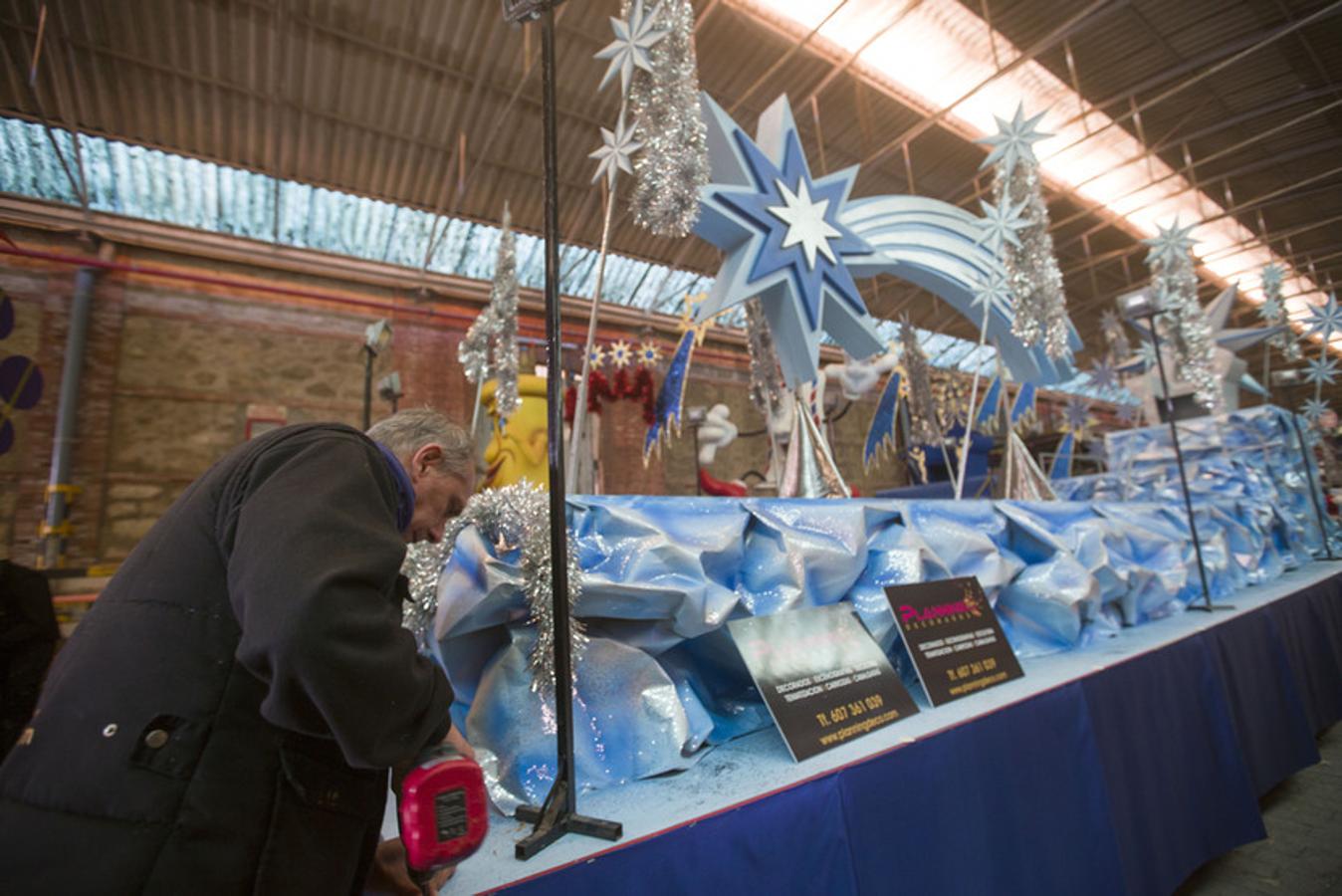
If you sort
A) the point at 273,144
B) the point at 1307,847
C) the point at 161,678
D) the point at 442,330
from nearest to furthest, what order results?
1. the point at 161,678
2. the point at 1307,847
3. the point at 273,144
4. the point at 442,330

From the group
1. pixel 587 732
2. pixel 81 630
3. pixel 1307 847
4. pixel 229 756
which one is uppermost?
pixel 81 630

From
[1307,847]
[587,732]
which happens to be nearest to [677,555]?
[587,732]

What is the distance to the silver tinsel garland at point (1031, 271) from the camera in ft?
12.6

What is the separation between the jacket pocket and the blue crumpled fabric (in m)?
0.48

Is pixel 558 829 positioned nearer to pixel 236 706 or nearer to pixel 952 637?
pixel 236 706

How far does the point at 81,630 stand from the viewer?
732 millimetres

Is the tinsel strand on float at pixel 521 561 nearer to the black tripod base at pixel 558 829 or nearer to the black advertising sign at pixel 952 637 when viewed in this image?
the black tripod base at pixel 558 829

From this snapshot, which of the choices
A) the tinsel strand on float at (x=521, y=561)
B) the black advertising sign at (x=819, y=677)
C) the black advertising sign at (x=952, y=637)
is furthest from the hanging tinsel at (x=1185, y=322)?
the tinsel strand on float at (x=521, y=561)

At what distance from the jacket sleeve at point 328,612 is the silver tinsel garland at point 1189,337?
604cm

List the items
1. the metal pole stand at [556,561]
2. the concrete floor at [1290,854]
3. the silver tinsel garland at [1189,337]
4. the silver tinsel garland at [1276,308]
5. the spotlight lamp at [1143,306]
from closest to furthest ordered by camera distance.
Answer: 1. the metal pole stand at [556,561]
2. the concrete floor at [1290,854]
3. the spotlight lamp at [1143,306]
4. the silver tinsel garland at [1189,337]
5. the silver tinsel garland at [1276,308]

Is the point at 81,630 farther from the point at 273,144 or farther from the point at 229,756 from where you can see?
the point at 273,144

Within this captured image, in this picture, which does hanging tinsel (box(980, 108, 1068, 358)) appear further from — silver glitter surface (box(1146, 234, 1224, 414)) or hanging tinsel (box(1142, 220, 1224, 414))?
silver glitter surface (box(1146, 234, 1224, 414))

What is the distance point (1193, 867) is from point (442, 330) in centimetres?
880

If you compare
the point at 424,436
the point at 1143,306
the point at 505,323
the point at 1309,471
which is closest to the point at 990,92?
the point at 1309,471
